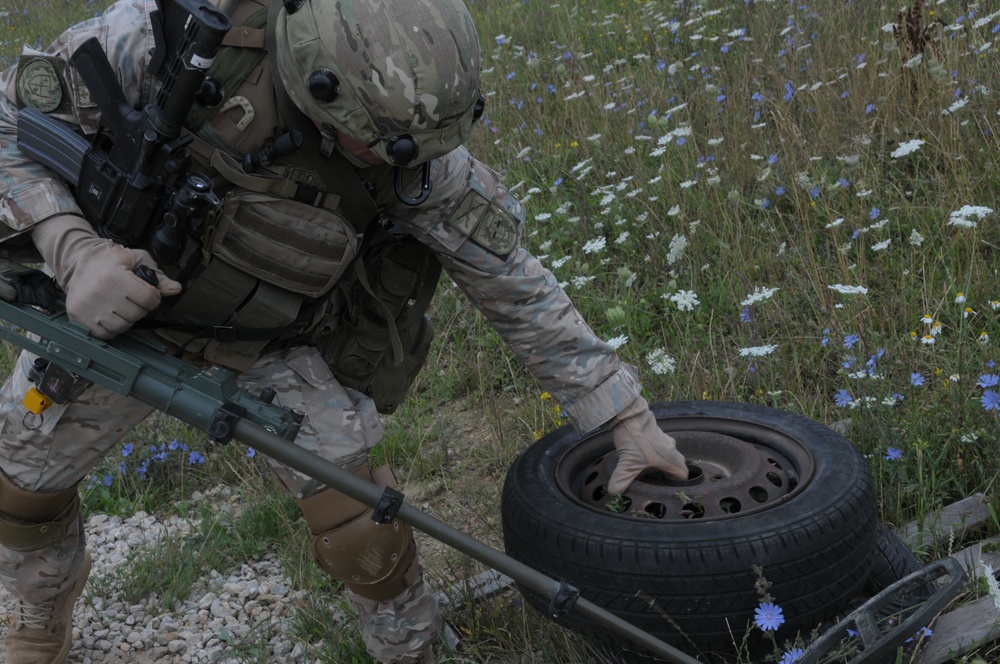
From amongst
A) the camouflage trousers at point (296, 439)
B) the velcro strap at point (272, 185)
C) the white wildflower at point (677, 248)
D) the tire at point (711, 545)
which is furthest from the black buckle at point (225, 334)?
the white wildflower at point (677, 248)

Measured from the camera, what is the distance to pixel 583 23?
722 centimetres

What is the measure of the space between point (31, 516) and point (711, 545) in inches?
76.9

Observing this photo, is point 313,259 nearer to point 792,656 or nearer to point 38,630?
point 792,656

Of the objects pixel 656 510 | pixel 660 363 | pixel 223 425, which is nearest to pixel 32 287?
pixel 223 425

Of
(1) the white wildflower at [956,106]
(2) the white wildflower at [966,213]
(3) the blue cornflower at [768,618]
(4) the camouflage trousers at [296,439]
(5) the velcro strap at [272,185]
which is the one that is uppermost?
(1) the white wildflower at [956,106]

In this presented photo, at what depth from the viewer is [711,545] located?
2428 millimetres

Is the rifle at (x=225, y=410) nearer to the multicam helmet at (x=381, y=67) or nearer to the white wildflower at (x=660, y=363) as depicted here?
the multicam helmet at (x=381, y=67)

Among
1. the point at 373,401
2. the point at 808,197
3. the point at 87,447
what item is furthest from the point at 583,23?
the point at 87,447

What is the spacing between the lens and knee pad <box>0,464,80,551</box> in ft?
9.68

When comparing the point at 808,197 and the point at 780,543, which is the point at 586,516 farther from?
the point at 808,197

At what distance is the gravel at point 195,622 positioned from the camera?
11.5 ft

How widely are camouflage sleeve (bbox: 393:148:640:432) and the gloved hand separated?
0.05 meters

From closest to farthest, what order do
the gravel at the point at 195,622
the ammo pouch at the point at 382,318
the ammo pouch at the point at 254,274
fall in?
1. the ammo pouch at the point at 254,274
2. the ammo pouch at the point at 382,318
3. the gravel at the point at 195,622

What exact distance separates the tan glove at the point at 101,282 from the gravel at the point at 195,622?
1.40 m
